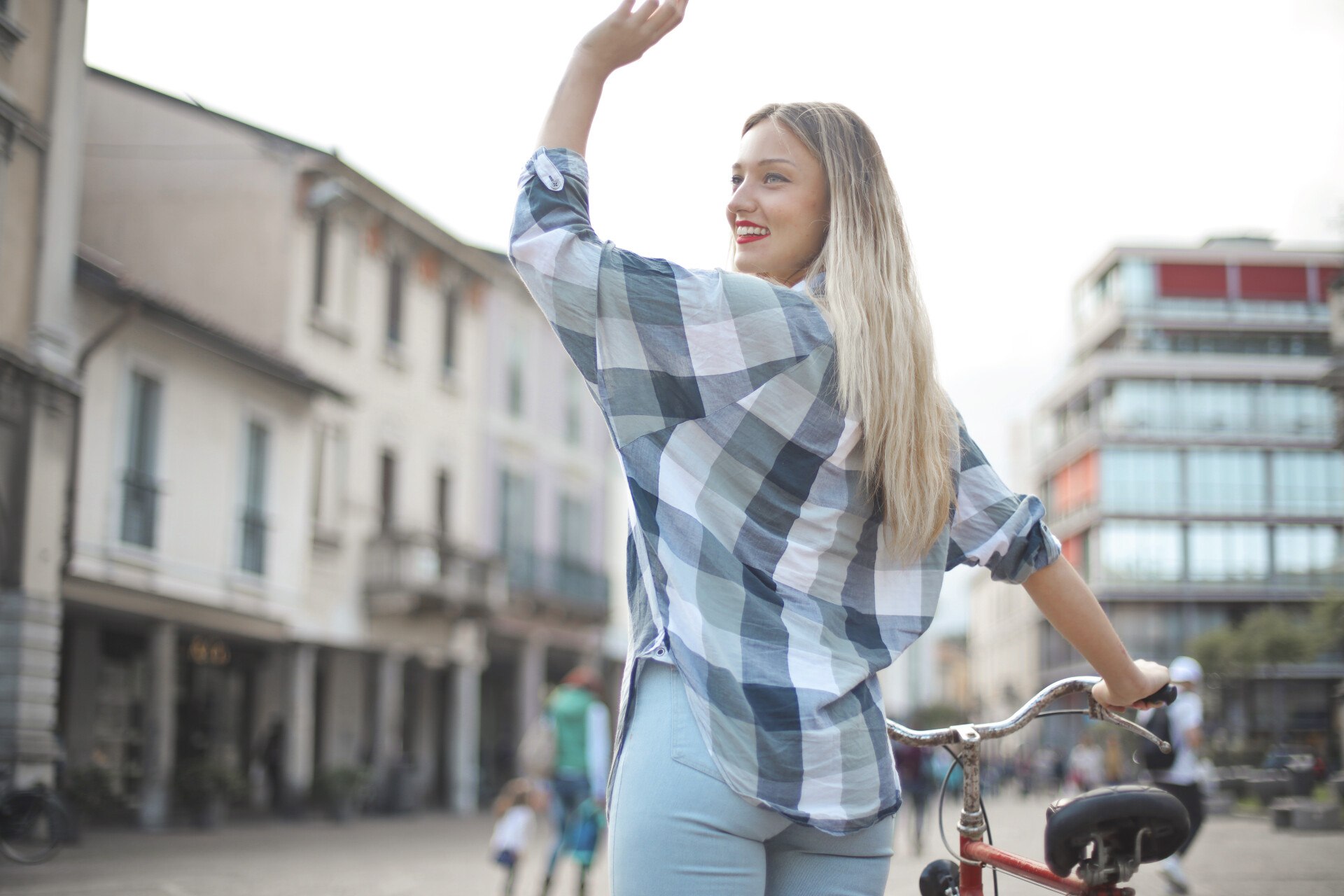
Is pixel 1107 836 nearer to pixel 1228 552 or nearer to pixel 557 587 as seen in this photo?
pixel 557 587

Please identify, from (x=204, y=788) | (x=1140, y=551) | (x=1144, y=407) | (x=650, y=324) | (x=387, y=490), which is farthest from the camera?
(x=1144, y=407)

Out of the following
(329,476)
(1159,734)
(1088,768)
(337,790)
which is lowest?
(1088,768)

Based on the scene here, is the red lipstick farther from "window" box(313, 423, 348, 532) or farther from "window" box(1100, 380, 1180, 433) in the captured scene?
"window" box(1100, 380, 1180, 433)

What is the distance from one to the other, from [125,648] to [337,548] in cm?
479

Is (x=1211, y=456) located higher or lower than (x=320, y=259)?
higher

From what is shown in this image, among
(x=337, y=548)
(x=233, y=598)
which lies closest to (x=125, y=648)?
(x=233, y=598)

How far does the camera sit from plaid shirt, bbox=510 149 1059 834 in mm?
1680

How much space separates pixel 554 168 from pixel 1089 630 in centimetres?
93

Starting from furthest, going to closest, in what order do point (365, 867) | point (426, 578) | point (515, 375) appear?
point (515, 375) → point (426, 578) → point (365, 867)

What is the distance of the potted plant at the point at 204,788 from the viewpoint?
1991 centimetres

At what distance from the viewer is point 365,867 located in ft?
46.9

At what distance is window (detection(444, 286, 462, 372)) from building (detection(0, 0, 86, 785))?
611 inches

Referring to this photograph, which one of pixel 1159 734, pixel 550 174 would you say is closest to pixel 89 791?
pixel 1159 734

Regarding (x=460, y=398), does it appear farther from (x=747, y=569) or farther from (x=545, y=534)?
(x=747, y=569)
